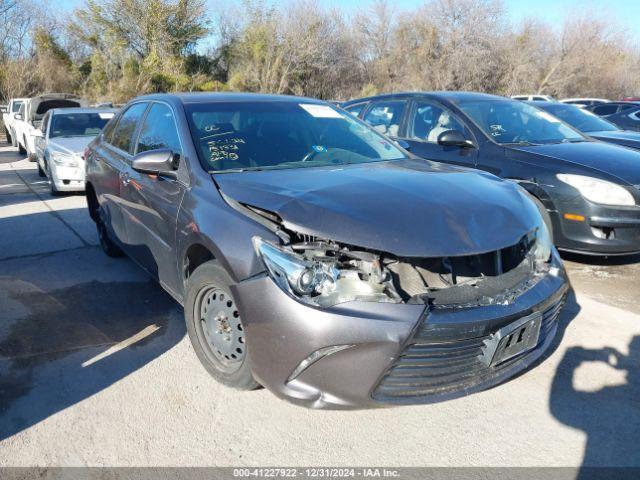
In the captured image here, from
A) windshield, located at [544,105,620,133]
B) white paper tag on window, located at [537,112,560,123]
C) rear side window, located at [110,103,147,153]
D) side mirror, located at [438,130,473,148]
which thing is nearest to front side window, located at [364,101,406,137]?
side mirror, located at [438,130,473,148]

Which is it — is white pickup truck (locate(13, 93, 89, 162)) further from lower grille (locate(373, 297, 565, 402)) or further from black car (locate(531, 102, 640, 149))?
lower grille (locate(373, 297, 565, 402))

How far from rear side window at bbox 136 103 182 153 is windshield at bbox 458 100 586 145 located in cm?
325

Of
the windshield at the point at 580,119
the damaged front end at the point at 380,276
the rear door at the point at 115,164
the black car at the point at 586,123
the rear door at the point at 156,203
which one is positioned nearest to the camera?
the damaged front end at the point at 380,276

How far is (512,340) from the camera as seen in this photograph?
8.20ft

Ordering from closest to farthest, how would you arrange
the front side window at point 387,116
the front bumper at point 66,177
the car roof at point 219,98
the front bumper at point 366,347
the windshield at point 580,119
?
the front bumper at point 366,347 → the car roof at point 219,98 → the front side window at point 387,116 → the windshield at point 580,119 → the front bumper at point 66,177

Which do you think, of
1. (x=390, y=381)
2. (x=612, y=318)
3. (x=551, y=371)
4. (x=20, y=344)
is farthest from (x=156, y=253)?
(x=612, y=318)

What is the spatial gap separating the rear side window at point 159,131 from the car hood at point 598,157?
131 inches

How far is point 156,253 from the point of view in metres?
3.68

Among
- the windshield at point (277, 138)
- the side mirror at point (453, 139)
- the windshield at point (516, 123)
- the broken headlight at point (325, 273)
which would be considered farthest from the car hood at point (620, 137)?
the broken headlight at point (325, 273)

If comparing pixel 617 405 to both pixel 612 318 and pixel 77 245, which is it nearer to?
pixel 612 318

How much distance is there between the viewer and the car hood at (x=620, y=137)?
6359 mm

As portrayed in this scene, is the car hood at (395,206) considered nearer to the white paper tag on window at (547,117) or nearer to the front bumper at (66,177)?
the white paper tag on window at (547,117)

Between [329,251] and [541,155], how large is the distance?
333 centimetres

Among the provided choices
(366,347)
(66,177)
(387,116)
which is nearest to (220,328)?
(366,347)
